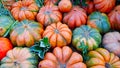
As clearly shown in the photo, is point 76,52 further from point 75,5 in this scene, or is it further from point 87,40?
point 75,5

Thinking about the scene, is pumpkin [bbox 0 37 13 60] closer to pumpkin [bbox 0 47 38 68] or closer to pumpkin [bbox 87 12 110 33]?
pumpkin [bbox 0 47 38 68]

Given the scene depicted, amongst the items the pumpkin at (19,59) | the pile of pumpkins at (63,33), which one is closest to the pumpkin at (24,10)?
the pile of pumpkins at (63,33)

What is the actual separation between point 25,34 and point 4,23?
0.37 m

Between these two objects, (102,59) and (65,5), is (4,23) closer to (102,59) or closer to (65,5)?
(65,5)

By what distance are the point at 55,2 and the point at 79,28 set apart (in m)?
0.57

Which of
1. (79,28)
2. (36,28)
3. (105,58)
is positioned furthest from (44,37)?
(105,58)

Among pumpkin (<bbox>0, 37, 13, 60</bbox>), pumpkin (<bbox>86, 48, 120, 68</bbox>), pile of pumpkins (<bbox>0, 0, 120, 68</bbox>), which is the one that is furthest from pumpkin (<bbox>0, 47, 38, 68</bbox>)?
pumpkin (<bbox>86, 48, 120, 68</bbox>)

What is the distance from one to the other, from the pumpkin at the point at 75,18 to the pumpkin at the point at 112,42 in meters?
0.31

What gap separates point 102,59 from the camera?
2883mm

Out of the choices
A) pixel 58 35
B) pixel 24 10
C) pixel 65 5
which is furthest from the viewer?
pixel 24 10

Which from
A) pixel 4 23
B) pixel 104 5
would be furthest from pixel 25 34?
pixel 104 5

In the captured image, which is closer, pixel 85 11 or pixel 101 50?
pixel 101 50

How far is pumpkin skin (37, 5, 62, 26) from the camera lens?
3.24m

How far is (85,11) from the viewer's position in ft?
11.3
